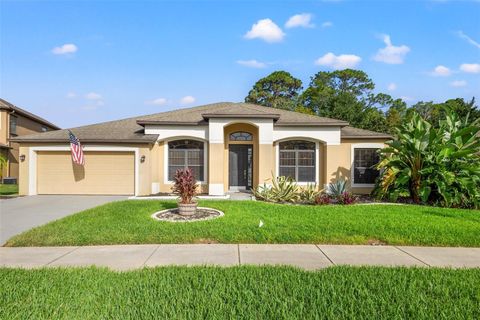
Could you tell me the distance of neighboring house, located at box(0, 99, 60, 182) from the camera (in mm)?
22625

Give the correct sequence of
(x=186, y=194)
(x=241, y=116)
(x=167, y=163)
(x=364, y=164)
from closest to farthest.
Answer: (x=186, y=194) < (x=241, y=116) < (x=167, y=163) < (x=364, y=164)

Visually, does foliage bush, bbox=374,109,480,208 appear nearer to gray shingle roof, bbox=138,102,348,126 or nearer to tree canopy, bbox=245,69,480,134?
gray shingle roof, bbox=138,102,348,126

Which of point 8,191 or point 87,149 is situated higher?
point 87,149

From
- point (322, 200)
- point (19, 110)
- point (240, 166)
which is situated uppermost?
point (19, 110)

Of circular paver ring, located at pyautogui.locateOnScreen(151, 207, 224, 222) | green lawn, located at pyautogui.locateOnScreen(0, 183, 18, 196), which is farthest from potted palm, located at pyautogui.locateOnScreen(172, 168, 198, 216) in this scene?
green lawn, located at pyautogui.locateOnScreen(0, 183, 18, 196)

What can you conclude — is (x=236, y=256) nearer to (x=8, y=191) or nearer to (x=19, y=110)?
(x=8, y=191)

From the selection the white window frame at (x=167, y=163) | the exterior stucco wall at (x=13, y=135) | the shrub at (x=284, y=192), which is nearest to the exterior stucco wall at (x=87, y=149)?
the white window frame at (x=167, y=163)

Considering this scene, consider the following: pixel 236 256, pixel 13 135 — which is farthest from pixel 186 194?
pixel 13 135

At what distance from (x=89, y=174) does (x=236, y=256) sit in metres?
11.8

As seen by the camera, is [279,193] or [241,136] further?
[241,136]

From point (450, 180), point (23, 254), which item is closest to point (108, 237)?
point (23, 254)

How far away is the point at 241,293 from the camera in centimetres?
392

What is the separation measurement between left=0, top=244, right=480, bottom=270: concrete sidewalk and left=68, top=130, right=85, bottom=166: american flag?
8.01 metres

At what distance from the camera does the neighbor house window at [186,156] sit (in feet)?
50.5
